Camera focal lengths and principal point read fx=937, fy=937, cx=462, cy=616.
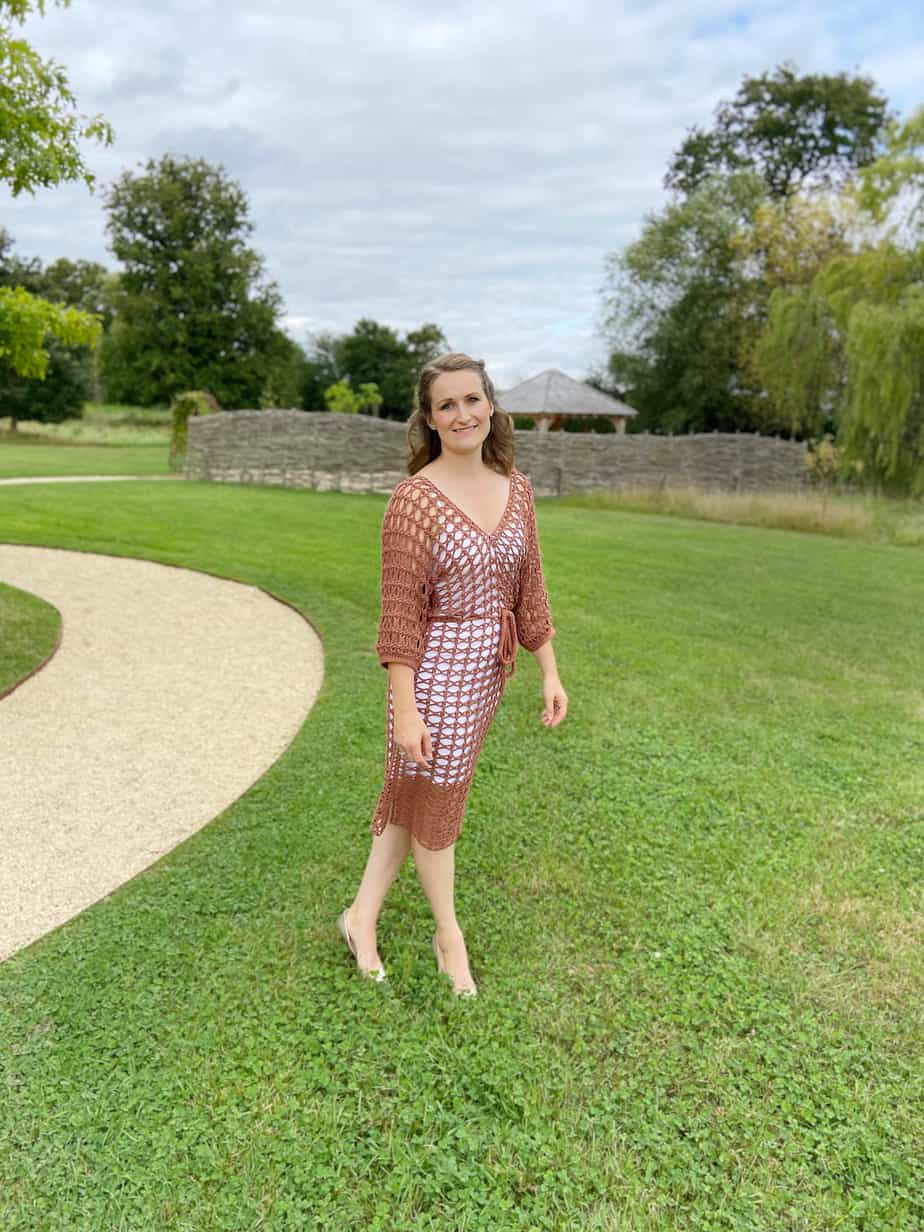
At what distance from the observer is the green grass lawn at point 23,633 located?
6492 mm

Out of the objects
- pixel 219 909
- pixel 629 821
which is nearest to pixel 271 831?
pixel 219 909

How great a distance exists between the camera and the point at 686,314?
32.1 meters

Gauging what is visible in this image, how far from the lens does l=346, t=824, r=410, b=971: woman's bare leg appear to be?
3004 millimetres

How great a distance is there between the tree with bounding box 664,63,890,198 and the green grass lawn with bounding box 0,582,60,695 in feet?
121

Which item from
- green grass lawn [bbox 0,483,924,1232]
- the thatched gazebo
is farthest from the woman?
the thatched gazebo

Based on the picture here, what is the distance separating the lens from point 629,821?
4328 mm

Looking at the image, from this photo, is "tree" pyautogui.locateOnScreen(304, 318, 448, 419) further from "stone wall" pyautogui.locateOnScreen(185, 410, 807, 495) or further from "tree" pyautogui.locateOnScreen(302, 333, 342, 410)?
"stone wall" pyautogui.locateOnScreen(185, 410, 807, 495)

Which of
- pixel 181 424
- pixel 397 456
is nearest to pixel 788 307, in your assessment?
pixel 397 456

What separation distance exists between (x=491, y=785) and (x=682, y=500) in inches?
673

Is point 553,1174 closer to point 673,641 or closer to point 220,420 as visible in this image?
point 673,641

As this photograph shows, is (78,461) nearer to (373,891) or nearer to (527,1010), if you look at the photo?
(373,891)

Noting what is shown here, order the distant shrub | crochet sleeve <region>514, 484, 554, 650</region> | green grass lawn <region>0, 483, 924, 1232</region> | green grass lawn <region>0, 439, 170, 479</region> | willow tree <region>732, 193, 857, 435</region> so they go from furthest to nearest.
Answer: the distant shrub → green grass lawn <region>0, 439, 170, 479</region> → willow tree <region>732, 193, 857, 435</region> → crochet sleeve <region>514, 484, 554, 650</region> → green grass lawn <region>0, 483, 924, 1232</region>

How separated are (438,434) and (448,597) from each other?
0.48 metres

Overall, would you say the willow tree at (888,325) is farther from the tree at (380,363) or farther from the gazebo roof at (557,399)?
the tree at (380,363)
